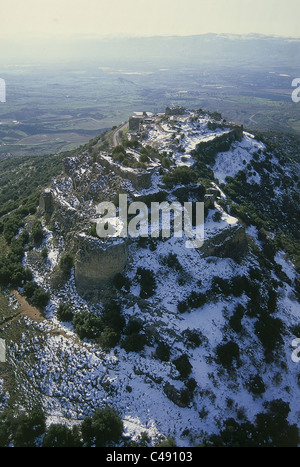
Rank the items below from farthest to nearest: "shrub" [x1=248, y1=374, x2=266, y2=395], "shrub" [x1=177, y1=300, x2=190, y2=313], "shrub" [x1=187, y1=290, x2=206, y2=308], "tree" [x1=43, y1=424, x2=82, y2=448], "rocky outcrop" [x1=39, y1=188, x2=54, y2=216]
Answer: "rocky outcrop" [x1=39, y1=188, x2=54, y2=216] → "shrub" [x1=187, y1=290, x2=206, y2=308] → "shrub" [x1=177, y1=300, x2=190, y2=313] → "shrub" [x1=248, y1=374, x2=266, y2=395] → "tree" [x1=43, y1=424, x2=82, y2=448]

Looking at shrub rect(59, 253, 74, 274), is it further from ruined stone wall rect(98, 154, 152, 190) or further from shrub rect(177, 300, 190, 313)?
shrub rect(177, 300, 190, 313)

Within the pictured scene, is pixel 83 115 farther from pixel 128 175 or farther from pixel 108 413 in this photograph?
pixel 108 413

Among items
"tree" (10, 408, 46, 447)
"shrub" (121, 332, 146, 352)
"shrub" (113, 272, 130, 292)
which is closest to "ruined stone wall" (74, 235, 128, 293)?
"shrub" (113, 272, 130, 292)

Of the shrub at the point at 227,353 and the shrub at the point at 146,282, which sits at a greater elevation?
the shrub at the point at 146,282

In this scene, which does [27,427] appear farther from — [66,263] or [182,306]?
[182,306]

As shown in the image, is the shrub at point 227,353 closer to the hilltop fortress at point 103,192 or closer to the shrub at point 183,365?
the shrub at point 183,365

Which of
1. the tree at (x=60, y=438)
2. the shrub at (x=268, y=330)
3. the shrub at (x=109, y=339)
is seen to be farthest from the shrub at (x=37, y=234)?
the shrub at (x=268, y=330)

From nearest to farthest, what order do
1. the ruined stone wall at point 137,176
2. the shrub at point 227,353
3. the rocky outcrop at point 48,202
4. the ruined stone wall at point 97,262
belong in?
the shrub at point 227,353 → the ruined stone wall at point 97,262 → the ruined stone wall at point 137,176 → the rocky outcrop at point 48,202
